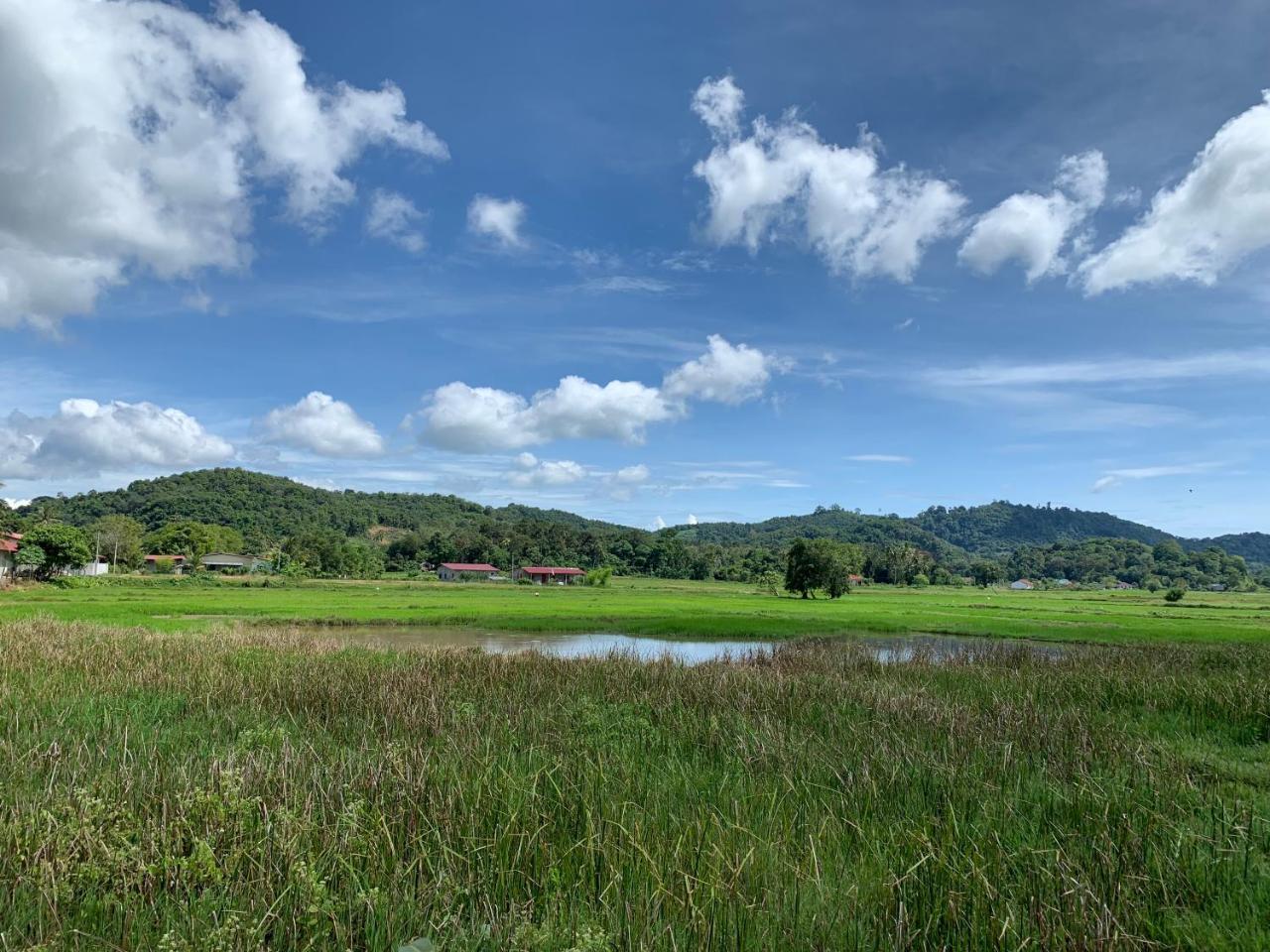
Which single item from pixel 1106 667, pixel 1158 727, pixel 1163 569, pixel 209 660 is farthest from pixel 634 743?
pixel 1163 569

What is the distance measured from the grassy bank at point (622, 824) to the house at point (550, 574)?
10904cm

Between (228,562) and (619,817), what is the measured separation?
128330mm

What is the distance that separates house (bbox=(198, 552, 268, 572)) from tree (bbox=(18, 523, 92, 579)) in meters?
30.9

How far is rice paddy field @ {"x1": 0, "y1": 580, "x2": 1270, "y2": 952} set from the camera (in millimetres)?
4078

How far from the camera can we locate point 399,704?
32.1ft

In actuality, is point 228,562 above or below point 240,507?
below

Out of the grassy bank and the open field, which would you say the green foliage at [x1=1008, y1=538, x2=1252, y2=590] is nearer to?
the open field

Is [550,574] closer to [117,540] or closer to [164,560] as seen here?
[164,560]

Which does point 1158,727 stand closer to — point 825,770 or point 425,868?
point 825,770

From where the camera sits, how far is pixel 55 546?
233 feet

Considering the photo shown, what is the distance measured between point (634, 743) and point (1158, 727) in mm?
8033

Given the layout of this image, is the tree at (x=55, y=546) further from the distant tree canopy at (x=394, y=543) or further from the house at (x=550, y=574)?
the house at (x=550, y=574)

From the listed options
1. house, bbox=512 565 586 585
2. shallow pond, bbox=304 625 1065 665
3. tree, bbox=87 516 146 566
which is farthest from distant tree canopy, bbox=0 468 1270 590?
shallow pond, bbox=304 625 1065 665

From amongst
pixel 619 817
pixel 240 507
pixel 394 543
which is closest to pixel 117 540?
pixel 394 543
